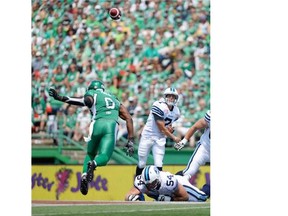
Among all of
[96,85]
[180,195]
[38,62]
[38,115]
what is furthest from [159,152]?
[38,62]

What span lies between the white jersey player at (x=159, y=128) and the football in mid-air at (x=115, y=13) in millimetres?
950

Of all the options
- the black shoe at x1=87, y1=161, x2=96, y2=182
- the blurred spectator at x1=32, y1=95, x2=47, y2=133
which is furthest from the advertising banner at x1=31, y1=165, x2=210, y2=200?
the blurred spectator at x1=32, y1=95, x2=47, y2=133

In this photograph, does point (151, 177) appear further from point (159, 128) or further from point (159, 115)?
point (159, 115)

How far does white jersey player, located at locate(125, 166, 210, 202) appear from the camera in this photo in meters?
8.93

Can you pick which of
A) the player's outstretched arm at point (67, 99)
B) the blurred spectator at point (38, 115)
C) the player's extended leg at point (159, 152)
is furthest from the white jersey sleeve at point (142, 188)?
the blurred spectator at point (38, 115)

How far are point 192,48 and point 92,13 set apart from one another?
1.15 m

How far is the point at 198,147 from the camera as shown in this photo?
9055mm

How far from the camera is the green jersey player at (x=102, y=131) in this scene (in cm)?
917

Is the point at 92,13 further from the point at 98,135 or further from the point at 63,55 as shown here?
the point at 98,135

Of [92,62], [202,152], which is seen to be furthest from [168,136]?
[92,62]

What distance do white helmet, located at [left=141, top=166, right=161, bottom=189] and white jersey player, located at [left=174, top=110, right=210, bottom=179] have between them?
0.92 ft

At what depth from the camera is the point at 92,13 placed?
365 inches

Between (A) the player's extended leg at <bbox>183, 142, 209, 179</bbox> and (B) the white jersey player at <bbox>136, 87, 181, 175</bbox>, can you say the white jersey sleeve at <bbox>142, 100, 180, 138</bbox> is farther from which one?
(A) the player's extended leg at <bbox>183, 142, 209, 179</bbox>
